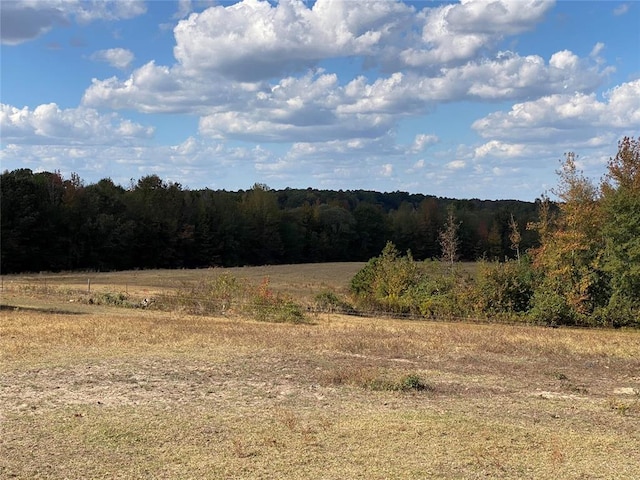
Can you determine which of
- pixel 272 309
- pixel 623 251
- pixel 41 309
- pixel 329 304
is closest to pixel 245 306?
pixel 272 309

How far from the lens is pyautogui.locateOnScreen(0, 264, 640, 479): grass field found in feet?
25.1

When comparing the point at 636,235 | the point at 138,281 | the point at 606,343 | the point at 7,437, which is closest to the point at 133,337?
the point at 7,437

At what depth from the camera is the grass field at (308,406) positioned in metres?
7.66

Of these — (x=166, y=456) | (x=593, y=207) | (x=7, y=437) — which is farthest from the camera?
(x=593, y=207)

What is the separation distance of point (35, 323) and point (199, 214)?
62219mm

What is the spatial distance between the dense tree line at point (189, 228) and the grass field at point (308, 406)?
31119 mm

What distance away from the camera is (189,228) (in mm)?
80000

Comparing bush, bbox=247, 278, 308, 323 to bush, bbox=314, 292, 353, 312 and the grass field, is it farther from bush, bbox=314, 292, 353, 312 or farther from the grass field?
the grass field

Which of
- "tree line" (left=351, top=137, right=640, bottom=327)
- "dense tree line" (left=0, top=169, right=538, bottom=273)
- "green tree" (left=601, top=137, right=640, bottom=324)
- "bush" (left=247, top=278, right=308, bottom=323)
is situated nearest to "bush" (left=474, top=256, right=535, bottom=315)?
"tree line" (left=351, top=137, right=640, bottom=327)

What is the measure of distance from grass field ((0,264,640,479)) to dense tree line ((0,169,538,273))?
31119mm

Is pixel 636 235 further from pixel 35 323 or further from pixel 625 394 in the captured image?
pixel 35 323

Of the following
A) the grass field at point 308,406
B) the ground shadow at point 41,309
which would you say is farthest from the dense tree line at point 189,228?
the grass field at point 308,406

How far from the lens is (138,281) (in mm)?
50344

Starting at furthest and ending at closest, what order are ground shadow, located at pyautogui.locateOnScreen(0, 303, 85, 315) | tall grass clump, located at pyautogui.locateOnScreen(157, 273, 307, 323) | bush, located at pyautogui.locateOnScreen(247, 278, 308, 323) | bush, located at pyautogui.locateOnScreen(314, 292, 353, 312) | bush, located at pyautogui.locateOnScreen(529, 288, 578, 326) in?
bush, located at pyautogui.locateOnScreen(314, 292, 353, 312) < bush, located at pyautogui.locateOnScreen(529, 288, 578, 326) < tall grass clump, located at pyautogui.locateOnScreen(157, 273, 307, 323) < bush, located at pyautogui.locateOnScreen(247, 278, 308, 323) < ground shadow, located at pyautogui.locateOnScreen(0, 303, 85, 315)
